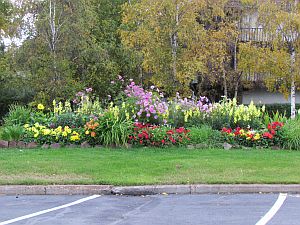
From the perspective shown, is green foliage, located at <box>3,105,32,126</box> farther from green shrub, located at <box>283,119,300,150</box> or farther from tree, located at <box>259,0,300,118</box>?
tree, located at <box>259,0,300,118</box>

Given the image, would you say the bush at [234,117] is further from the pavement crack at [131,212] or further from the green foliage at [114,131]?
the pavement crack at [131,212]

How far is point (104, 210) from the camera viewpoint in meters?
7.63

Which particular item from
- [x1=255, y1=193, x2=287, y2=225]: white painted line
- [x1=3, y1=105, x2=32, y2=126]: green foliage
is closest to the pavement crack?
[x1=255, y1=193, x2=287, y2=225]: white painted line

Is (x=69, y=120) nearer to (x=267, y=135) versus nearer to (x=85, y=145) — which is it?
(x=85, y=145)

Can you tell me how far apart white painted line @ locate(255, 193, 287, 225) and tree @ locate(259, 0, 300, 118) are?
14.7m

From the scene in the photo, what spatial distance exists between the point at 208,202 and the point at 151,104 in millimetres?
6595

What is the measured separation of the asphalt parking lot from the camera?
6930mm

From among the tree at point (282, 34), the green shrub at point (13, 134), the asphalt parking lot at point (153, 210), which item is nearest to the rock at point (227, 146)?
the asphalt parking lot at point (153, 210)

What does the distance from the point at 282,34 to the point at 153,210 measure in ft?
58.5

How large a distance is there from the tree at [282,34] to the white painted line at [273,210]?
48.2 feet

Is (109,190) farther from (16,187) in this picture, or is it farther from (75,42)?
(75,42)

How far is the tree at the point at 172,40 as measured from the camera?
72.3 ft

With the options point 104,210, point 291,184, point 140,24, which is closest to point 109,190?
point 104,210

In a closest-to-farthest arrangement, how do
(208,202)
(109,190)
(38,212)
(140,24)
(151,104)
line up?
(38,212) → (208,202) → (109,190) → (151,104) → (140,24)
